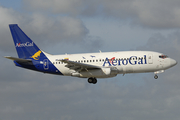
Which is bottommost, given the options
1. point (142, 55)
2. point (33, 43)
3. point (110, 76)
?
point (110, 76)

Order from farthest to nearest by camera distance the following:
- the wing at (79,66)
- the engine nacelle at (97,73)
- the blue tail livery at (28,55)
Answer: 1. the blue tail livery at (28,55)
2. the engine nacelle at (97,73)
3. the wing at (79,66)

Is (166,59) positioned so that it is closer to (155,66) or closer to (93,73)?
(155,66)

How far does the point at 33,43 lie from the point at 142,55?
74.1ft

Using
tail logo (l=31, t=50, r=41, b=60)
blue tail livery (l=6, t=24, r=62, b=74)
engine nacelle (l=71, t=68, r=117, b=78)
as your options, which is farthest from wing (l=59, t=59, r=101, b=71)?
tail logo (l=31, t=50, r=41, b=60)

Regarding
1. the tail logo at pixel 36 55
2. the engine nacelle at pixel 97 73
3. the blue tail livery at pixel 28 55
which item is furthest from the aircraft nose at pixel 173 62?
the tail logo at pixel 36 55

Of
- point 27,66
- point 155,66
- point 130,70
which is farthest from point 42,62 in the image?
point 155,66

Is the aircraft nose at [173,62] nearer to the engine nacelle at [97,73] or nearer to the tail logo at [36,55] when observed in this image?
the engine nacelle at [97,73]

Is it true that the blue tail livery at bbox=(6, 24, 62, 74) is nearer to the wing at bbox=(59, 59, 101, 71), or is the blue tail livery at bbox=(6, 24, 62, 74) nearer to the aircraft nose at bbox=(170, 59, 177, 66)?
the wing at bbox=(59, 59, 101, 71)

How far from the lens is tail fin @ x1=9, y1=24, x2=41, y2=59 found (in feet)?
194

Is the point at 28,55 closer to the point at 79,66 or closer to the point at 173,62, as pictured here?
the point at 79,66

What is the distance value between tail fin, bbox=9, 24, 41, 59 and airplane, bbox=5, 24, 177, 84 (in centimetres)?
47

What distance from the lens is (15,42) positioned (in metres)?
60.3

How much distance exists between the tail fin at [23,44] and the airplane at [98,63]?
1.54 ft

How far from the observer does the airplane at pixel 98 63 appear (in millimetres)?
53562
